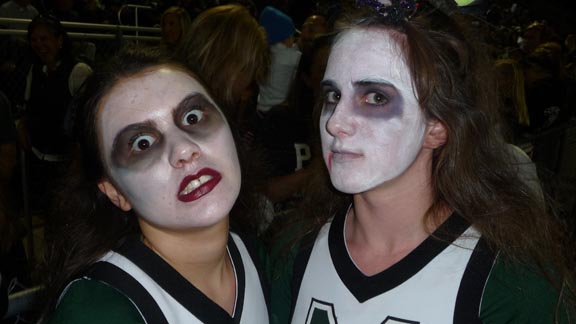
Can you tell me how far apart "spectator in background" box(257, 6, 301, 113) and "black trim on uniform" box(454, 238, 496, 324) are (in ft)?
7.04

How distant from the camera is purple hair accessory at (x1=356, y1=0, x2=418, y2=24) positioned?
55.6 inches

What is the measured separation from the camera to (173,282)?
1.47 m

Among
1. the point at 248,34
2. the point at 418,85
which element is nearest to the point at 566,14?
the point at 248,34

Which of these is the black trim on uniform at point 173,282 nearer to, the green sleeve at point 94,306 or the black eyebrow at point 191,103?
the green sleeve at point 94,306

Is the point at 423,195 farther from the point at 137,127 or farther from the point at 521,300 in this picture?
the point at 137,127

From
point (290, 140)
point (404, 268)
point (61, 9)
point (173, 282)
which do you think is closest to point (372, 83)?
point (404, 268)

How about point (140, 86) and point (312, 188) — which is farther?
point (312, 188)

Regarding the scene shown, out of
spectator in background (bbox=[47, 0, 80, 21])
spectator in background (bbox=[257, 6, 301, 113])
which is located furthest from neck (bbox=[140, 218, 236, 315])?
spectator in background (bbox=[47, 0, 80, 21])

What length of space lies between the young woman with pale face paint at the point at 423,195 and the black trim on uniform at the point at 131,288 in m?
0.41

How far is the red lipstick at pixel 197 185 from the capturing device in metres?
1.44

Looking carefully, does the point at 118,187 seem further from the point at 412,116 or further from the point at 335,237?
the point at 412,116

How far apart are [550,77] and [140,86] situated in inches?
141

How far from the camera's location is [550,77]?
410 centimetres

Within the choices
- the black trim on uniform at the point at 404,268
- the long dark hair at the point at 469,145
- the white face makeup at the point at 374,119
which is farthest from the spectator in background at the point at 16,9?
the black trim on uniform at the point at 404,268
